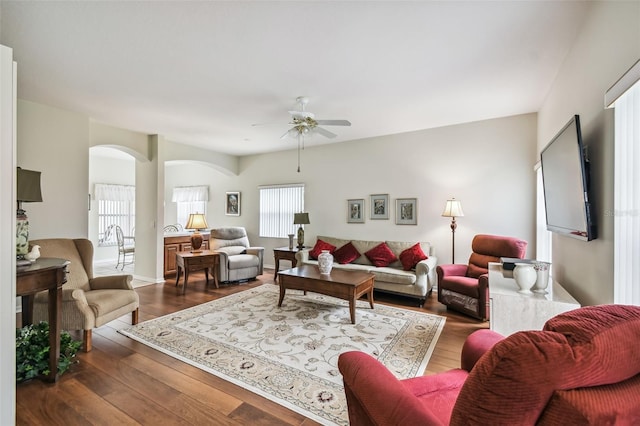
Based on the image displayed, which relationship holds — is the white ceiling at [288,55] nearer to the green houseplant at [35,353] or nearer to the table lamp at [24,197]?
the table lamp at [24,197]

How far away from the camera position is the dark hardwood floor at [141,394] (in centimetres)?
178

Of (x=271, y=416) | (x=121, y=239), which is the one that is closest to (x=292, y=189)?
(x=121, y=239)

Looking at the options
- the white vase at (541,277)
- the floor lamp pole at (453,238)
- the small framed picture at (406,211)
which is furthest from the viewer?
the small framed picture at (406,211)

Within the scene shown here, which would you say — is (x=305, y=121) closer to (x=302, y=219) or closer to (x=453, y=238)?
(x=302, y=219)

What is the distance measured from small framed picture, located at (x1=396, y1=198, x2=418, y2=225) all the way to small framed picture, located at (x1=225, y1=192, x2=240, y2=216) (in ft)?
13.2

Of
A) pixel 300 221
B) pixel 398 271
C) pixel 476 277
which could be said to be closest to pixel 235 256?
pixel 300 221

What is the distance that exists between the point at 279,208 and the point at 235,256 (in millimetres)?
→ 1635

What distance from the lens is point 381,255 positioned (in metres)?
4.77

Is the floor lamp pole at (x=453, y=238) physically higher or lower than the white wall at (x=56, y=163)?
lower

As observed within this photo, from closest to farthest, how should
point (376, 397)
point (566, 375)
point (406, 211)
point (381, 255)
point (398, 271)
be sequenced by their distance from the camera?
point (566, 375) → point (376, 397) → point (398, 271) → point (381, 255) → point (406, 211)

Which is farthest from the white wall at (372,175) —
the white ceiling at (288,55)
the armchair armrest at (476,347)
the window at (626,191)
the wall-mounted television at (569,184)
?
the armchair armrest at (476,347)

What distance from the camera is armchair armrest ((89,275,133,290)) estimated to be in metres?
3.12

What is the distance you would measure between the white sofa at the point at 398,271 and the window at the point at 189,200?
399 cm

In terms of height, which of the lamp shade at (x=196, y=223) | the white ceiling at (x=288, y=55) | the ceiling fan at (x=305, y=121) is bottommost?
the lamp shade at (x=196, y=223)
